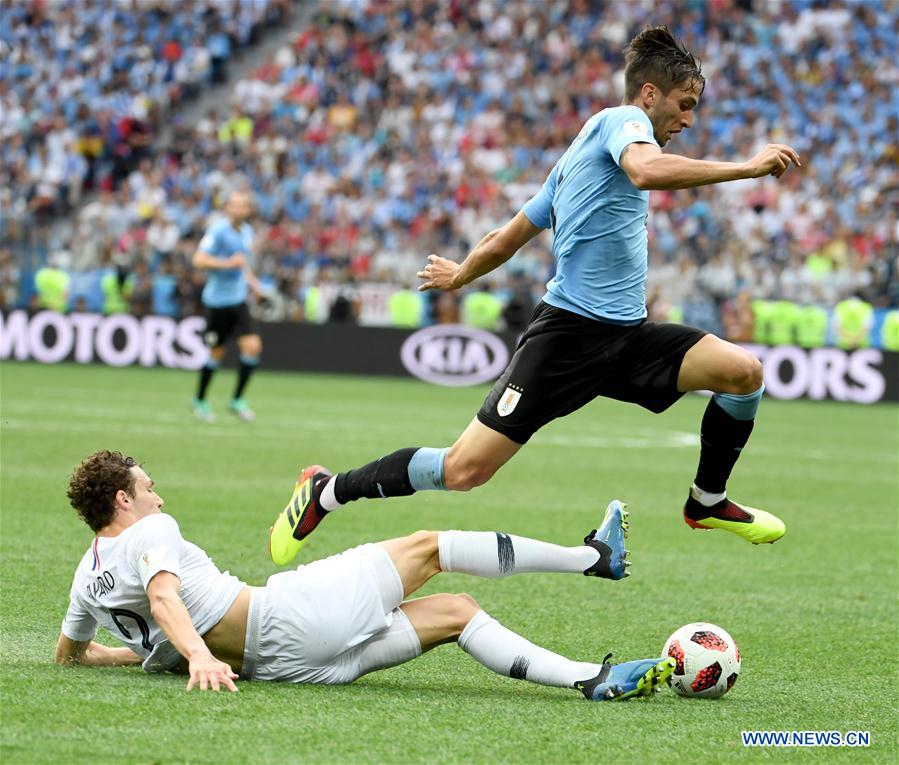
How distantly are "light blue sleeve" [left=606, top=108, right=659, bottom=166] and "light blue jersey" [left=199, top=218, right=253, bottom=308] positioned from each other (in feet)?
33.8

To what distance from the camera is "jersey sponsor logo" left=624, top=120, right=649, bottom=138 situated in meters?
5.96

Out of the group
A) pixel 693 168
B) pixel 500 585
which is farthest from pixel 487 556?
pixel 500 585

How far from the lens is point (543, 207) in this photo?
675cm

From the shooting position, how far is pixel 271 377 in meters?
23.9

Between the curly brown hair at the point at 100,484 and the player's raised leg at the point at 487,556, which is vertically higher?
the curly brown hair at the point at 100,484

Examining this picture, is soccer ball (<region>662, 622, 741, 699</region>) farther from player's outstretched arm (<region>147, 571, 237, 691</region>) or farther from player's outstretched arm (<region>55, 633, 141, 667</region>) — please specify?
player's outstretched arm (<region>55, 633, 141, 667</region>)

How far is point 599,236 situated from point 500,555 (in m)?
1.53

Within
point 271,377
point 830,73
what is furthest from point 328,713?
point 830,73

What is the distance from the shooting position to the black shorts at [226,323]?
16.4 m

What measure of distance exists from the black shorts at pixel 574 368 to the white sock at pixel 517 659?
100 centimetres

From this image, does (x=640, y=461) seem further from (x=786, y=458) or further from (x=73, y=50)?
(x=73, y=50)

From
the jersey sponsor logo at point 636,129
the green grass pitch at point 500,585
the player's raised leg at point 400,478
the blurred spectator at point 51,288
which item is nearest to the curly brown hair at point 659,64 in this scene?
the jersey sponsor logo at point 636,129

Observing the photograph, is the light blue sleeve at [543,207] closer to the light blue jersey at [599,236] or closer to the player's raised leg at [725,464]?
the light blue jersey at [599,236]

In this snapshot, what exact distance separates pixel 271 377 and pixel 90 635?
18289mm
